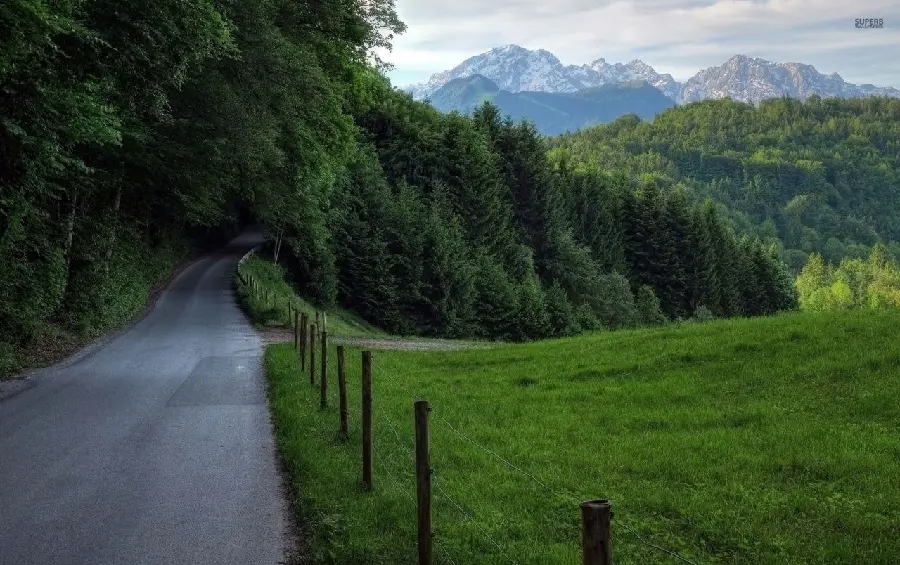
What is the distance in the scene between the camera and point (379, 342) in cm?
3011

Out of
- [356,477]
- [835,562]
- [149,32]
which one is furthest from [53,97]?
[835,562]

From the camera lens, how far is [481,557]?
689cm

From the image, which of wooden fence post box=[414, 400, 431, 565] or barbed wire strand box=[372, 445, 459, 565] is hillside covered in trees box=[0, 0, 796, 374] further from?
wooden fence post box=[414, 400, 431, 565]

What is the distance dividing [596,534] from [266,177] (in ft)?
108

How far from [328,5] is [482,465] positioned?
2456 centimetres

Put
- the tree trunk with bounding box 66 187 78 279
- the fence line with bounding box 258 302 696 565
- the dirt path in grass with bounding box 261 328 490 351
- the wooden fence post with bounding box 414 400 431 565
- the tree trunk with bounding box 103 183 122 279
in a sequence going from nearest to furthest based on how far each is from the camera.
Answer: the wooden fence post with bounding box 414 400 431 565 → the fence line with bounding box 258 302 696 565 → the tree trunk with bounding box 66 187 78 279 → the dirt path in grass with bounding box 261 328 490 351 → the tree trunk with bounding box 103 183 122 279

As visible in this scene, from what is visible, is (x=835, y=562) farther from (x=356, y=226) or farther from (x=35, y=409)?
(x=356, y=226)

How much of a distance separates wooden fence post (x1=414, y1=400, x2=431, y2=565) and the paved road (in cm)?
165

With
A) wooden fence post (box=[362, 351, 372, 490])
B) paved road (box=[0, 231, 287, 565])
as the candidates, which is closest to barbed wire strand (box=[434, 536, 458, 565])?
paved road (box=[0, 231, 287, 565])

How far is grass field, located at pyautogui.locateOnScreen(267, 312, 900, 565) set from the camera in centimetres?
750

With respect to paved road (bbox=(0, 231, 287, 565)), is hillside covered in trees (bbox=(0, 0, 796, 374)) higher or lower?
higher

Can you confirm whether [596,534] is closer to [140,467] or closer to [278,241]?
[140,467]

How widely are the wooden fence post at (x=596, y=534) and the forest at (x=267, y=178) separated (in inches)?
469

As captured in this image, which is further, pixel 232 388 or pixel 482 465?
pixel 232 388
